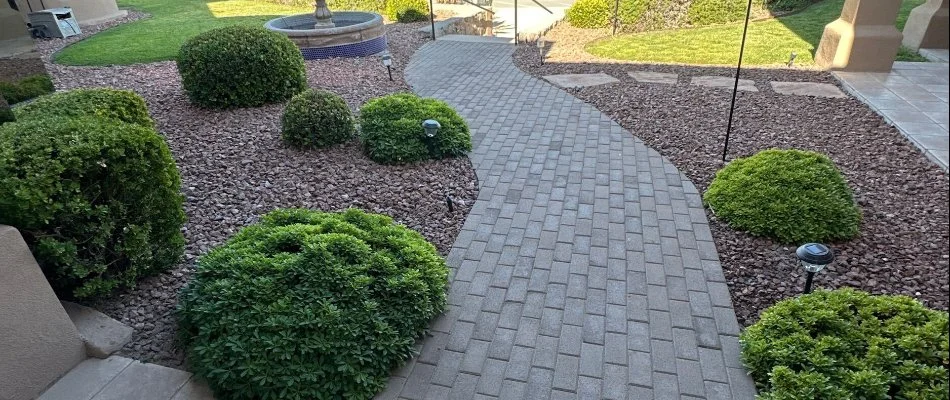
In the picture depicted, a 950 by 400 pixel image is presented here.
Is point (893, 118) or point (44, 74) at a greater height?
point (44, 74)

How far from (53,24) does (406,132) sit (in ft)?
39.9

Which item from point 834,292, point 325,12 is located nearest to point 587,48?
point 325,12

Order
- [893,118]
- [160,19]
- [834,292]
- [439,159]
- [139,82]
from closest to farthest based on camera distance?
[834,292] < [439,159] < [893,118] < [139,82] < [160,19]

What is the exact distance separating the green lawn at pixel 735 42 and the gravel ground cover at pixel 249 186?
6.47m

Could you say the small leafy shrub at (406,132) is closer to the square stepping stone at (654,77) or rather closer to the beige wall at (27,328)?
the beige wall at (27,328)

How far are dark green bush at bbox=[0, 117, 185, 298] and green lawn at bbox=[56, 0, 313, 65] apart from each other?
807cm

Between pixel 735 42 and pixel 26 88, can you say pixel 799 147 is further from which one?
pixel 26 88

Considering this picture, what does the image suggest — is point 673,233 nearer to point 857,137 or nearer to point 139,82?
point 857,137

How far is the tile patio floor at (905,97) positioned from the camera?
587 centimetres

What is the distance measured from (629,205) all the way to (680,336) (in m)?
1.79

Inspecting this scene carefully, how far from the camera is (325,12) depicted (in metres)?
11.4

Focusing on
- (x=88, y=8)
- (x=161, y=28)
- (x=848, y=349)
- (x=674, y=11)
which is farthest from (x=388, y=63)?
(x=88, y=8)

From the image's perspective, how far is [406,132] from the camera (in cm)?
570

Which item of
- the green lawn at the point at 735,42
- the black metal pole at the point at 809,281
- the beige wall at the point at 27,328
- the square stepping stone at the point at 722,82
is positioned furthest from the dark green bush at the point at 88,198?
the green lawn at the point at 735,42
